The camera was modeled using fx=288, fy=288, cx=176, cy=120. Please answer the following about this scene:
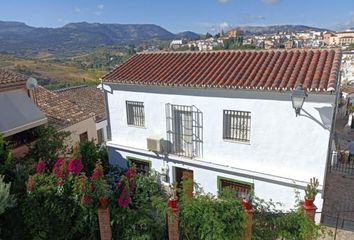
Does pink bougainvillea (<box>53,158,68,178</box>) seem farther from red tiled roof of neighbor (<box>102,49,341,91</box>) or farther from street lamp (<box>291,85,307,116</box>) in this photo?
street lamp (<box>291,85,307,116</box>)

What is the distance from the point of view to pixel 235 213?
37.0 feet

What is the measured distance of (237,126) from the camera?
16047 mm

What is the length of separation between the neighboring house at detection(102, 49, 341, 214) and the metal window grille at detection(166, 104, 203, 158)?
0.21ft

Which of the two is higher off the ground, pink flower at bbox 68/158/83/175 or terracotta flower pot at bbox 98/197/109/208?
pink flower at bbox 68/158/83/175

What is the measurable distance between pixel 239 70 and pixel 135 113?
24.8 ft

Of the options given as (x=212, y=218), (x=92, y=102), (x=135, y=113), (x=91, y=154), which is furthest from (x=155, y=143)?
(x=92, y=102)

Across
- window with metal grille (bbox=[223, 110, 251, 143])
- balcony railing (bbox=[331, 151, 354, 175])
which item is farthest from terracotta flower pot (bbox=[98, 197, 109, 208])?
balcony railing (bbox=[331, 151, 354, 175])

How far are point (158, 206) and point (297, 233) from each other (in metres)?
5.77

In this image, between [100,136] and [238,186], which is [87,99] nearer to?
[100,136]

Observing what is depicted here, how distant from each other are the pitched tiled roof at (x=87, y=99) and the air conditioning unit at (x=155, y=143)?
16.0m

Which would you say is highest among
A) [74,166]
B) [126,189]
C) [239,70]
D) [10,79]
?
[239,70]

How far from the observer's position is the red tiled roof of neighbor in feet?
46.3

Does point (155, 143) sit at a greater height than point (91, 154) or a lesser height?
greater

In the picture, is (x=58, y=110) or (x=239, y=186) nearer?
(x=239, y=186)
